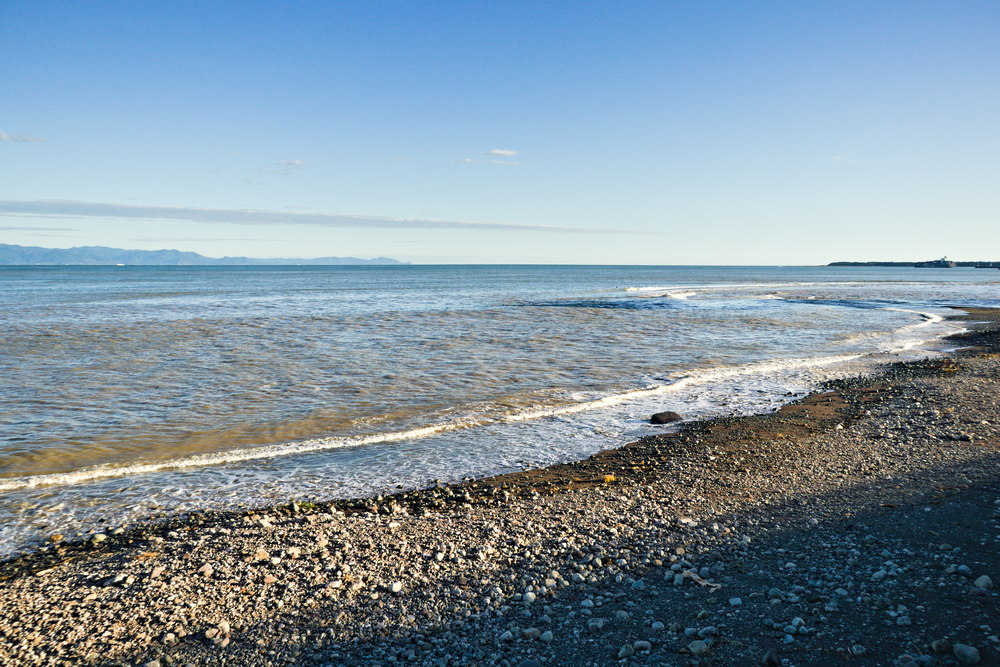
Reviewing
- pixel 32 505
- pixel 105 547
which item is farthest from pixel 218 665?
pixel 32 505

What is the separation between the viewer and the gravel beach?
519 centimetres

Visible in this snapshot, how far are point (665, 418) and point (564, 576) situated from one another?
7701 mm

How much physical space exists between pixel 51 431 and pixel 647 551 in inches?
489

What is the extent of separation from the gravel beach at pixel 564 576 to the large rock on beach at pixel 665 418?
3.25 meters

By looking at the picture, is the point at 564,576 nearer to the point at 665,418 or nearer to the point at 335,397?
the point at 665,418

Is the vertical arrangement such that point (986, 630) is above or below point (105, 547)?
above

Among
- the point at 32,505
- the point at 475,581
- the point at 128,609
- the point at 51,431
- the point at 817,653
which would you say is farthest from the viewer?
the point at 51,431

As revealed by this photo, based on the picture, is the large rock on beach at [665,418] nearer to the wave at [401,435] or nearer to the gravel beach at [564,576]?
the wave at [401,435]

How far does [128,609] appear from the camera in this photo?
5906 millimetres

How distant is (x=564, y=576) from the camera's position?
6426 mm

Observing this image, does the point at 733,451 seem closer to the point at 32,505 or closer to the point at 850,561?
the point at 850,561

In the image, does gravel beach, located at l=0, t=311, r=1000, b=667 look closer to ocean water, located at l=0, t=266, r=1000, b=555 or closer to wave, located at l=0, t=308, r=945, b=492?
ocean water, located at l=0, t=266, r=1000, b=555

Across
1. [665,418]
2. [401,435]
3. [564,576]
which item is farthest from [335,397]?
[564,576]

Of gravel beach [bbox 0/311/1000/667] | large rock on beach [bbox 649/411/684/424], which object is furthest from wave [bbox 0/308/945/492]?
gravel beach [bbox 0/311/1000/667]
